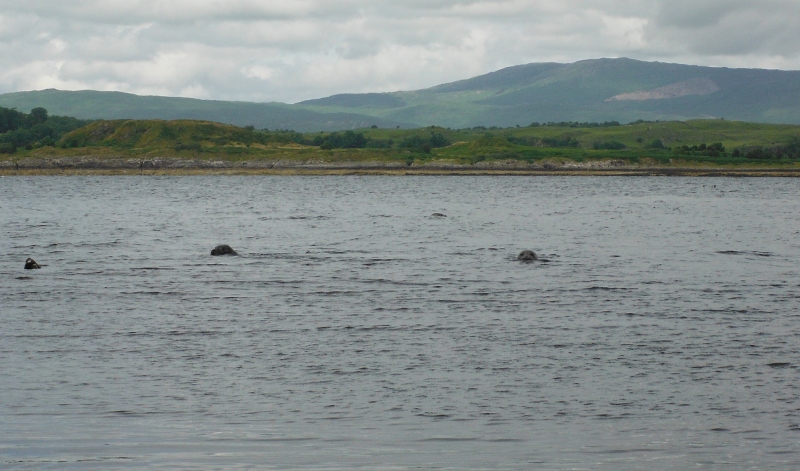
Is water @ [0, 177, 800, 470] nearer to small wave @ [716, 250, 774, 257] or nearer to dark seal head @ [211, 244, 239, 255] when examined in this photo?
small wave @ [716, 250, 774, 257]

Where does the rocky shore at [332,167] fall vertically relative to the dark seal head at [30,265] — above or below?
above

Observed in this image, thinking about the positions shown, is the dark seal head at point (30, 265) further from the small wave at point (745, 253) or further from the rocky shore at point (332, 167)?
the rocky shore at point (332, 167)

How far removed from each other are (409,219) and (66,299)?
45.4 metres

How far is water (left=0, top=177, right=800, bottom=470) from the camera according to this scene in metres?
16.5

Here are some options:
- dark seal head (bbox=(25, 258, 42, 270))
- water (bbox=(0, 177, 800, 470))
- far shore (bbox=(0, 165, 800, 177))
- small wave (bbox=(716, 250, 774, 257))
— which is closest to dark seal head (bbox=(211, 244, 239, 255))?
water (bbox=(0, 177, 800, 470))

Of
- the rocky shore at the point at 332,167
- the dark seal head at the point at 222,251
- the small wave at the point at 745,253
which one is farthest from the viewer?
the rocky shore at the point at 332,167

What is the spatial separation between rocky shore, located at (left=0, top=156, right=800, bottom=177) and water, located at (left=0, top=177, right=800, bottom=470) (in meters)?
134

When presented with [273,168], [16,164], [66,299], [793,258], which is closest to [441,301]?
[66,299]

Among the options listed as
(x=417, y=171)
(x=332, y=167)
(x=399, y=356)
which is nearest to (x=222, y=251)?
(x=399, y=356)

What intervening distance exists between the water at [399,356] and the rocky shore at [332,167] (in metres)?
134

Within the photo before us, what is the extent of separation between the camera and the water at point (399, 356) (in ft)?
54.1

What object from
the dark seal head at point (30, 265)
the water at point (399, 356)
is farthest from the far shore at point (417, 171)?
the dark seal head at point (30, 265)

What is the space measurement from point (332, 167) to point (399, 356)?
16864 cm

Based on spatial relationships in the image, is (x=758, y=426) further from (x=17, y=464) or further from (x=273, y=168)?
(x=273, y=168)
